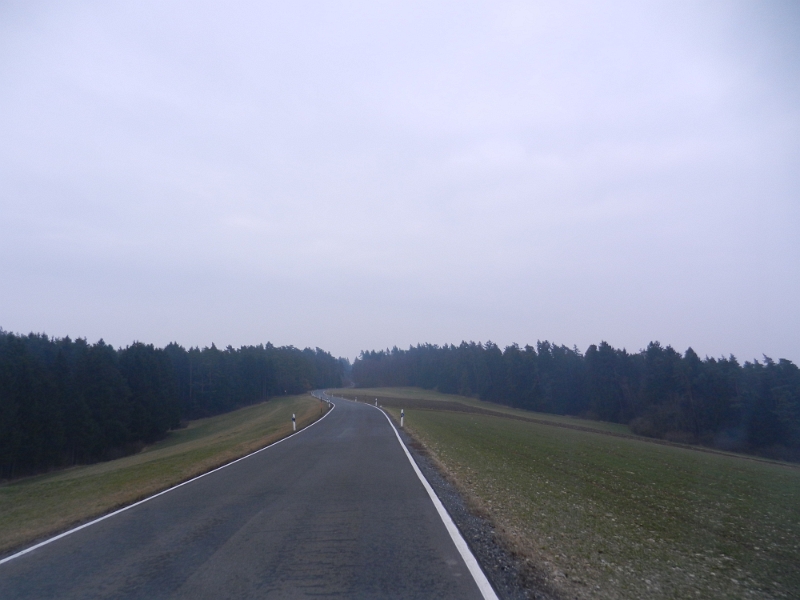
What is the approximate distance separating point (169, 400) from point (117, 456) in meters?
16.2

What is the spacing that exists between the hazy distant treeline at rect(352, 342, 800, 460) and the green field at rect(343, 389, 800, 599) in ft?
123

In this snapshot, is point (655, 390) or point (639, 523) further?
point (655, 390)

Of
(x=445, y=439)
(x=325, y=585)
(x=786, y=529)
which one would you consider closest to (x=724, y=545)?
(x=786, y=529)

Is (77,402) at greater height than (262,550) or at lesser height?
greater

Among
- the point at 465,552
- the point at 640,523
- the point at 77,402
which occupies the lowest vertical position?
the point at 640,523

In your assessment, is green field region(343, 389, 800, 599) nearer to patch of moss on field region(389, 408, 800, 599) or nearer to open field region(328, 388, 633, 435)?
patch of moss on field region(389, 408, 800, 599)

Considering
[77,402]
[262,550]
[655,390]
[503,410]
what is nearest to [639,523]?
[262,550]

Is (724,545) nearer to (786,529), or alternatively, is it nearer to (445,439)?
(786,529)

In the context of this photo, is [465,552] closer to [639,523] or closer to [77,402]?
[639,523]

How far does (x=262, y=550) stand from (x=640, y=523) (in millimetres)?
7476

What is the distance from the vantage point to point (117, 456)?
179 feet

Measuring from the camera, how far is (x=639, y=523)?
10383 mm

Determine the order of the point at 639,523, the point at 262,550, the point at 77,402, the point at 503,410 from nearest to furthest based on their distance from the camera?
the point at 262,550 → the point at 639,523 → the point at 77,402 → the point at 503,410

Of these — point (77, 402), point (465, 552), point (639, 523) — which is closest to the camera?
point (465, 552)
